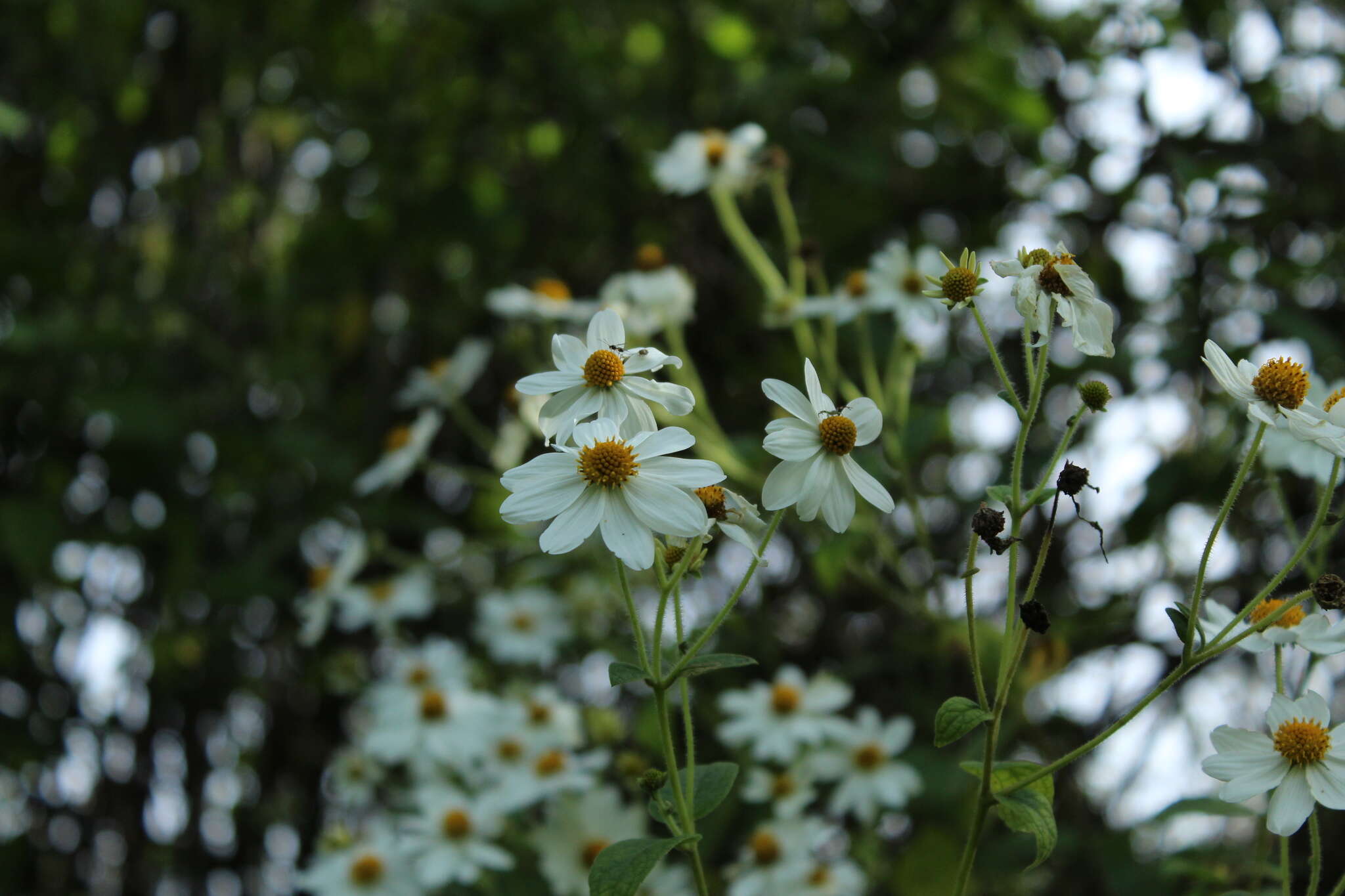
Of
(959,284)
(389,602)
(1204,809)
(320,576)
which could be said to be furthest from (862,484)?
(320,576)

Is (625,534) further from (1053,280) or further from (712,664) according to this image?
(1053,280)

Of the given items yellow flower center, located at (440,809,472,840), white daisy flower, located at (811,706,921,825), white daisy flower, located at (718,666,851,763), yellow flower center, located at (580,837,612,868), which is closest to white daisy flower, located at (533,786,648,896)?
yellow flower center, located at (580,837,612,868)

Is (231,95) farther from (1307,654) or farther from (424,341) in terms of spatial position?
(1307,654)

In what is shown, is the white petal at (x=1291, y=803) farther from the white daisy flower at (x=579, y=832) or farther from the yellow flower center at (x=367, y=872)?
the yellow flower center at (x=367, y=872)

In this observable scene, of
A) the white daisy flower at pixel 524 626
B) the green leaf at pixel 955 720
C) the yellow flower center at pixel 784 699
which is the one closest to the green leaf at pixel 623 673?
the green leaf at pixel 955 720

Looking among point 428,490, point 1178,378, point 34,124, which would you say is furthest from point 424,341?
point 1178,378

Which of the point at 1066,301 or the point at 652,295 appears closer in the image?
the point at 1066,301
